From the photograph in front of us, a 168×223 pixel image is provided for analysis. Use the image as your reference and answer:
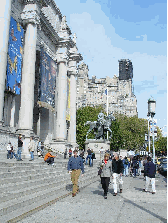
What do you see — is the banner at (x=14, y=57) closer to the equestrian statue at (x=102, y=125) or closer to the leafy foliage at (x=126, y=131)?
the equestrian statue at (x=102, y=125)

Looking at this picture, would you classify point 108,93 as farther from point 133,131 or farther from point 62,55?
point 62,55

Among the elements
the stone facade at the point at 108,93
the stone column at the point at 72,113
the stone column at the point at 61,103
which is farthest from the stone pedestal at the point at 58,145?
the stone facade at the point at 108,93

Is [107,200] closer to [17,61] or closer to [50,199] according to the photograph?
[50,199]

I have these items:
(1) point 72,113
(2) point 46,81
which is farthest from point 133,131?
(2) point 46,81

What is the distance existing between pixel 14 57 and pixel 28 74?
2277 mm

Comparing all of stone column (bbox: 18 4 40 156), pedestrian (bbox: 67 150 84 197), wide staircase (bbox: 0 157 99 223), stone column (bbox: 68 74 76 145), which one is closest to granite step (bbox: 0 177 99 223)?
wide staircase (bbox: 0 157 99 223)

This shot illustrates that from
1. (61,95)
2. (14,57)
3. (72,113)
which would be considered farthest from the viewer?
(72,113)

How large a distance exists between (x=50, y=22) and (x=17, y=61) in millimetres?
15362

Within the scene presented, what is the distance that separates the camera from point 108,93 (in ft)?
488

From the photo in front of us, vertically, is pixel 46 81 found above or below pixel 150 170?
above

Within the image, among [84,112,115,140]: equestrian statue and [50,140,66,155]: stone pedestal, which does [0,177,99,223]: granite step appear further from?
[84,112,115,140]: equestrian statue

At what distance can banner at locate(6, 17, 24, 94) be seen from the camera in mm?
21812

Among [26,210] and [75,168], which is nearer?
[26,210]

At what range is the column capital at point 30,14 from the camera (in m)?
25.5
